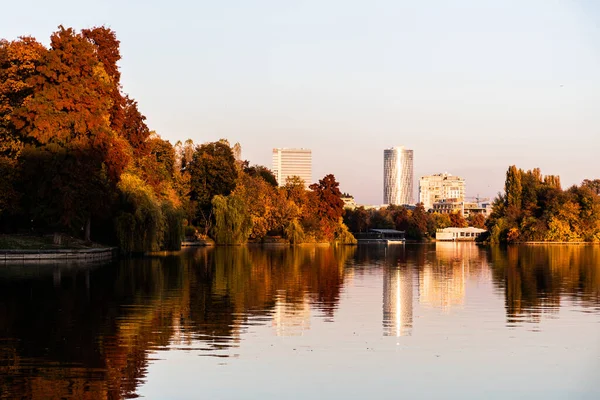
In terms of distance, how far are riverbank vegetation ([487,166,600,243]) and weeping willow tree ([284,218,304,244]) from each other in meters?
36.5

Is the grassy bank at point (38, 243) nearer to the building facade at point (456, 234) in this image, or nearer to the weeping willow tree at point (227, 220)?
the weeping willow tree at point (227, 220)

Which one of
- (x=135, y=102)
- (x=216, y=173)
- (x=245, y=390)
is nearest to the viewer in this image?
(x=245, y=390)

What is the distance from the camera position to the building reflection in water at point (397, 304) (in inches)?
688

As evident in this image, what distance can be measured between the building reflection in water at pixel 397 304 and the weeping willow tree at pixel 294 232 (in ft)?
166

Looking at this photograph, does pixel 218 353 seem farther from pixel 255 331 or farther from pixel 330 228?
pixel 330 228

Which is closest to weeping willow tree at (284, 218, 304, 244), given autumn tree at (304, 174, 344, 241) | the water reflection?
autumn tree at (304, 174, 344, 241)

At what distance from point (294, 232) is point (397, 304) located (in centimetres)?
6456

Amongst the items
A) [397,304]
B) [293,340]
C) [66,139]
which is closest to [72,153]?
[66,139]

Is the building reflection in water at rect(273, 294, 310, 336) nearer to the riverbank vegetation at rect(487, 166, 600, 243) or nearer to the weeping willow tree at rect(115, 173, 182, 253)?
the weeping willow tree at rect(115, 173, 182, 253)

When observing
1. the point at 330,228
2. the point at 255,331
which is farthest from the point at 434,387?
the point at 330,228

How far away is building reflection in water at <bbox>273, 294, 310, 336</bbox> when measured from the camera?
16.8 m

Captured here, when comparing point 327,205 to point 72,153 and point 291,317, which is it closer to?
point 72,153

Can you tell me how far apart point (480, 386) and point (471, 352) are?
9.17 feet

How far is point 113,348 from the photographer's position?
14000 mm
